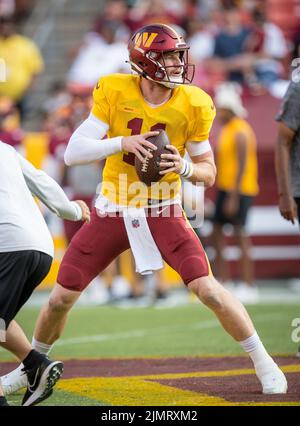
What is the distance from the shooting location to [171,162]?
Answer: 4844 mm

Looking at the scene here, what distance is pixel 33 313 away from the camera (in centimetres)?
913

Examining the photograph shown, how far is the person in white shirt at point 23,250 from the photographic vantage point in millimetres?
4457

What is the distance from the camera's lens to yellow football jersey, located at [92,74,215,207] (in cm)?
506

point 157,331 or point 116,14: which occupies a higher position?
point 116,14

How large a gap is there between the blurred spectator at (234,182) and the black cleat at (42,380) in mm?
5549

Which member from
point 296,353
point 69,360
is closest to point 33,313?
point 69,360

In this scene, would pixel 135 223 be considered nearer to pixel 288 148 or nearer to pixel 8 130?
pixel 288 148

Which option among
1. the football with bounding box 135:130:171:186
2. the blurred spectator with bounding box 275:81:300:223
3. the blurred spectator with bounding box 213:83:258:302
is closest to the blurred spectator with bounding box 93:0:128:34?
the blurred spectator with bounding box 213:83:258:302

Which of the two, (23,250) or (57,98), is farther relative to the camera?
(57,98)

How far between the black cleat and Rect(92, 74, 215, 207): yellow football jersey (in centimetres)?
102

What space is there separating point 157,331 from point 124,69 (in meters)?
3.84

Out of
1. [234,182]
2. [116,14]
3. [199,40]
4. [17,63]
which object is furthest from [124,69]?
[17,63]

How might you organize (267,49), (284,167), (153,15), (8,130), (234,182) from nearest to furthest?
(284,167) → (234,182) → (8,130) → (267,49) → (153,15)

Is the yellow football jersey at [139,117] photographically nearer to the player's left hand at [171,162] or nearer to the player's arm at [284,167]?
the player's left hand at [171,162]
